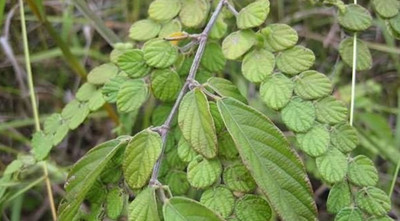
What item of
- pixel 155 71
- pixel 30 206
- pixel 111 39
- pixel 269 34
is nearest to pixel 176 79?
pixel 155 71

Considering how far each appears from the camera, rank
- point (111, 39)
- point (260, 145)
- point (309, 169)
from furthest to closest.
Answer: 1. point (309, 169)
2. point (111, 39)
3. point (260, 145)

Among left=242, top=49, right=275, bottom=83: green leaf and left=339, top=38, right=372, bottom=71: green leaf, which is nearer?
left=242, top=49, right=275, bottom=83: green leaf

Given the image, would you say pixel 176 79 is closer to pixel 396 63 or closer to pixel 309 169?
pixel 309 169

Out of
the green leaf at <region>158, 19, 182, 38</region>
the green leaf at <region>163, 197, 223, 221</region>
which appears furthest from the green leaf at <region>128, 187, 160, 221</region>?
the green leaf at <region>158, 19, 182, 38</region>

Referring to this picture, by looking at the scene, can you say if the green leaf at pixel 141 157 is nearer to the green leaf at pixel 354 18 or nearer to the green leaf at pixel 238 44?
the green leaf at pixel 238 44

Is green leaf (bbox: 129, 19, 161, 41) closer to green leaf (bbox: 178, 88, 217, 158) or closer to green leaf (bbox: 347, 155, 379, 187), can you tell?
green leaf (bbox: 178, 88, 217, 158)

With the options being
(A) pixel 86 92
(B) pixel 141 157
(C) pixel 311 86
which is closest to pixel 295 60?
(C) pixel 311 86
